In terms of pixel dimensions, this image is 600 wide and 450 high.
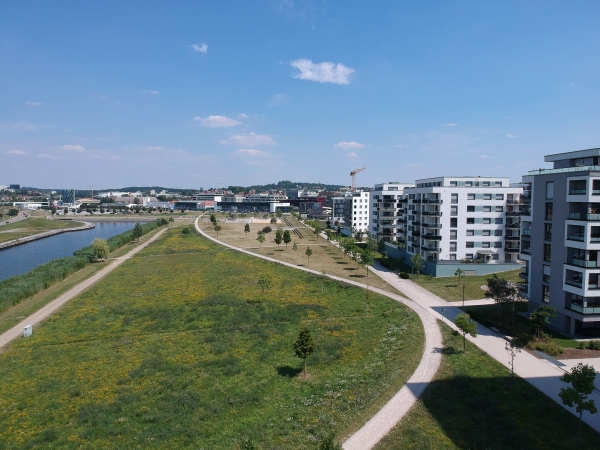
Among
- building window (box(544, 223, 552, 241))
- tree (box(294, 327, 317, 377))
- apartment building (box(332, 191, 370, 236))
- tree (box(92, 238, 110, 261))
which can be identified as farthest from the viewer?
apartment building (box(332, 191, 370, 236))

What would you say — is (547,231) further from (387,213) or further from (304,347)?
(387,213)

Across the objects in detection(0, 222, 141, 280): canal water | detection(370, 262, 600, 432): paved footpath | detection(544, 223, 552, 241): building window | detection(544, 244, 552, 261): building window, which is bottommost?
detection(0, 222, 141, 280): canal water

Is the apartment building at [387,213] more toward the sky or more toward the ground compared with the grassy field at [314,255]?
more toward the sky

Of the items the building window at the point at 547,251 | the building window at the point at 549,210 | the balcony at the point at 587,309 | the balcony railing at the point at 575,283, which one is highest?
the building window at the point at 549,210

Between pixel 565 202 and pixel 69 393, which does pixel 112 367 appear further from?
pixel 565 202

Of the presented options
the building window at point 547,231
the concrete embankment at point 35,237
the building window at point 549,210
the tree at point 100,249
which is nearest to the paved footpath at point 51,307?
the tree at point 100,249

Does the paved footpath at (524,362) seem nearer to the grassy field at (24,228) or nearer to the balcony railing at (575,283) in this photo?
the balcony railing at (575,283)

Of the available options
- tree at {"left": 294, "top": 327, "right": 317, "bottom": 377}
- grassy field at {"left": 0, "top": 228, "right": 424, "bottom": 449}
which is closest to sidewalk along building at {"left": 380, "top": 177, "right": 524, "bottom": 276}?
grassy field at {"left": 0, "top": 228, "right": 424, "bottom": 449}

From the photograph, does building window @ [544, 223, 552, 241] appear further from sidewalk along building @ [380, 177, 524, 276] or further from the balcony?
sidewalk along building @ [380, 177, 524, 276]
